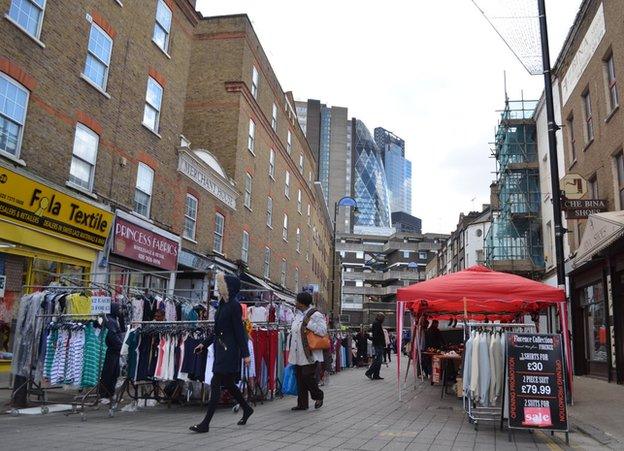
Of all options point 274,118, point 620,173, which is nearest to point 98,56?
point 620,173

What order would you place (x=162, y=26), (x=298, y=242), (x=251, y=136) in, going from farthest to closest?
(x=298, y=242)
(x=251, y=136)
(x=162, y=26)

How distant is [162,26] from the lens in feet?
61.6

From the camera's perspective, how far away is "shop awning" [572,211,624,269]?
1178 centimetres

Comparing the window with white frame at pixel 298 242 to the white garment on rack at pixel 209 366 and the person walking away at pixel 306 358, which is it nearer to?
the person walking away at pixel 306 358

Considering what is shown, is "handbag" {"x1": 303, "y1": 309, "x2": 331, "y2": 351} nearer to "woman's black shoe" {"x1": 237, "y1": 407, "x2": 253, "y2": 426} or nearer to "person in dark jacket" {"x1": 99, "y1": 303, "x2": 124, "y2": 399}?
"woman's black shoe" {"x1": 237, "y1": 407, "x2": 253, "y2": 426}

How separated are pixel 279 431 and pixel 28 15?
37.3ft

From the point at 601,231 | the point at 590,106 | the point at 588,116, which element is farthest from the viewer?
the point at 588,116

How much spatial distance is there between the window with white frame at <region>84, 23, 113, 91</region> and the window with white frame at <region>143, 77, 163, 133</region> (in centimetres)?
216

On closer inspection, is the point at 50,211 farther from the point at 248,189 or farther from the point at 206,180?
the point at 248,189

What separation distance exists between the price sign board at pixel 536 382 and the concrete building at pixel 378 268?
86933 millimetres

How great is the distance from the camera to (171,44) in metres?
19.3

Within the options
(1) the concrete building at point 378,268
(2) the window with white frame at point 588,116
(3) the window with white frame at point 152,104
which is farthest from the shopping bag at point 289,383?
(1) the concrete building at point 378,268

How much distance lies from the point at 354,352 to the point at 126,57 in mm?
16043

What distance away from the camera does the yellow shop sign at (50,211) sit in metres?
11.6
